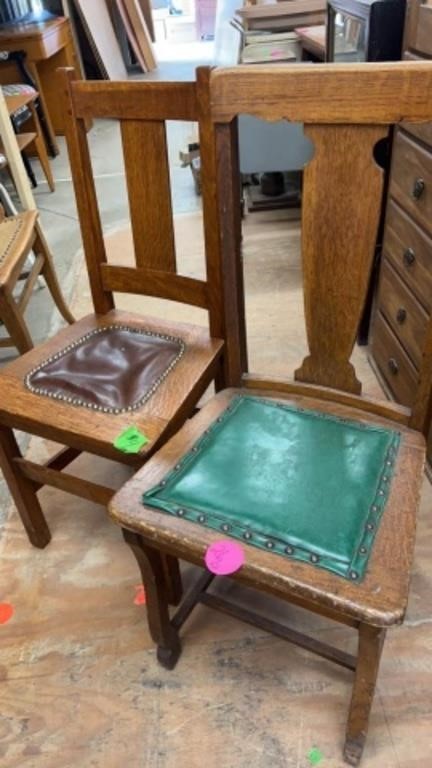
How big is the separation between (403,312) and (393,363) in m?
0.18

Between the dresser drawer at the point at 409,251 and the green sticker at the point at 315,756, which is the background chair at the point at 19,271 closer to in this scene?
the dresser drawer at the point at 409,251

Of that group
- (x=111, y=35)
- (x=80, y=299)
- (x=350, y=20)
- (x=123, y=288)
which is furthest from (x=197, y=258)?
(x=111, y=35)

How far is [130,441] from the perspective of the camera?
3.25 feet

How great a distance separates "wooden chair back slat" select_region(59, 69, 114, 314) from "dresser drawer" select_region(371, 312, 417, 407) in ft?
2.67

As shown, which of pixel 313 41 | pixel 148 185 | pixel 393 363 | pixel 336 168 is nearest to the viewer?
pixel 336 168

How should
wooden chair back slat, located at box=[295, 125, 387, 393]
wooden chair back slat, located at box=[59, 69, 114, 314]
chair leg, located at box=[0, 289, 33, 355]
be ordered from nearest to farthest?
wooden chair back slat, located at box=[295, 125, 387, 393]
wooden chair back slat, located at box=[59, 69, 114, 314]
chair leg, located at box=[0, 289, 33, 355]

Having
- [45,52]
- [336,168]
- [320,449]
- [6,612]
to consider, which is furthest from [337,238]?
[45,52]

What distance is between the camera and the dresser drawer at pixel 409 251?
133cm

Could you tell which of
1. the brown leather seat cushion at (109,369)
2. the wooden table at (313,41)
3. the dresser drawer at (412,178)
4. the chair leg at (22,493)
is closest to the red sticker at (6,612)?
the chair leg at (22,493)

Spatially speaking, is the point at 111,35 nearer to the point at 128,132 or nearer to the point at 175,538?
the point at 128,132

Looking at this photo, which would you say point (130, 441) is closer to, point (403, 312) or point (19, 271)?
point (403, 312)

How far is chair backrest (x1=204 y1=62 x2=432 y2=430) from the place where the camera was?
82 cm

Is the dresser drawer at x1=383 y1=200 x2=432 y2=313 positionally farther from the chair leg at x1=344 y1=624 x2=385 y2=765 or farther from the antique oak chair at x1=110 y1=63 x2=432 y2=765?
the chair leg at x1=344 y1=624 x2=385 y2=765

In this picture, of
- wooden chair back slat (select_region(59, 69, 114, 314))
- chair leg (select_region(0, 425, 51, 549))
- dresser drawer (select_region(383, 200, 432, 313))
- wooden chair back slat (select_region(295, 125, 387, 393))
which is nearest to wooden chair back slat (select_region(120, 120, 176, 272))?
wooden chair back slat (select_region(59, 69, 114, 314))
